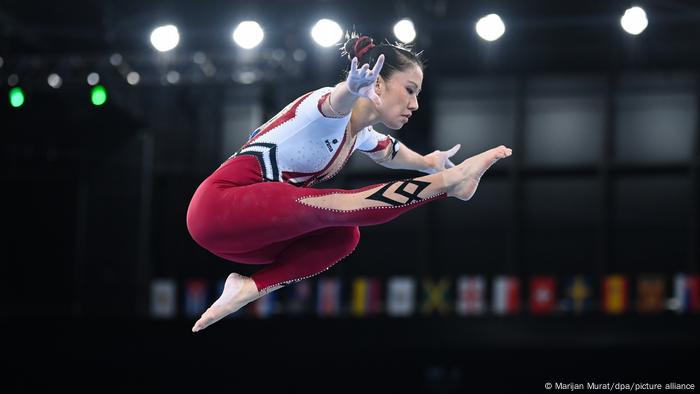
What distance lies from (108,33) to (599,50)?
550cm

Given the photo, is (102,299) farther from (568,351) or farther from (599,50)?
(599,50)

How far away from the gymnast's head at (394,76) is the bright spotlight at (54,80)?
505 cm

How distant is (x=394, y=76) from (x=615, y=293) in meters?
6.46

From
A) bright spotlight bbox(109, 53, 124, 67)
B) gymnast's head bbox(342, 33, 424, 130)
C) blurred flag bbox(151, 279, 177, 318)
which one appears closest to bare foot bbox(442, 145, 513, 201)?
gymnast's head bbox(342, 33, 424, 130)

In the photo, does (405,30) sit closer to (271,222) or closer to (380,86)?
(380,86)

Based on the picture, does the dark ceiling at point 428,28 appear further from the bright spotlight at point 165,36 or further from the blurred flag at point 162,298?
the blurred flag at point 162,298

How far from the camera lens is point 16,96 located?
811 cm

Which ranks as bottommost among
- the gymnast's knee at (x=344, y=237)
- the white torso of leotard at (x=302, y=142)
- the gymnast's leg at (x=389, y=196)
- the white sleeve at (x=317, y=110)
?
the gymnast's knee at (x=344, y=237)

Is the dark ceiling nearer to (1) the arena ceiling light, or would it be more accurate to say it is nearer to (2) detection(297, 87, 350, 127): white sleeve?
(1) the arena ceiling light

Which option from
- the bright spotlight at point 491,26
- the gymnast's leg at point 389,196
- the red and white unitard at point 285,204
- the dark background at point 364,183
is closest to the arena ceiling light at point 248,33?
the dark background at point 364,183

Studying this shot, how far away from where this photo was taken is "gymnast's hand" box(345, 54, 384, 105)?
3365 millimetres

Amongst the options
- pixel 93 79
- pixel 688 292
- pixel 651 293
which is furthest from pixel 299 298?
pixel 688 292

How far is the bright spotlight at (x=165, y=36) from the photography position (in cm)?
756

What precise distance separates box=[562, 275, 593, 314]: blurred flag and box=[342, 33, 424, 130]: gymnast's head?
6356 millimetres
